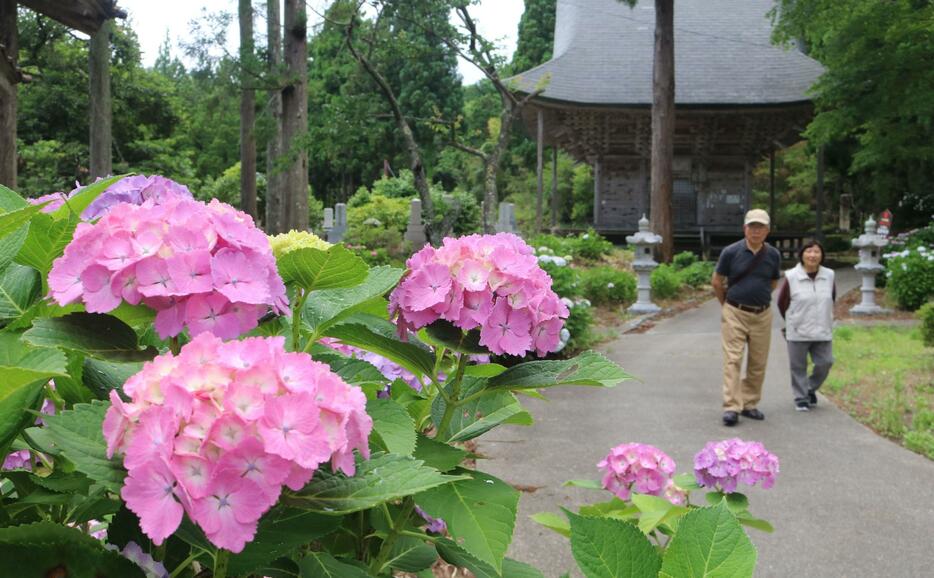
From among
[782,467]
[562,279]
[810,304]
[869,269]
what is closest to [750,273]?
[810,304]

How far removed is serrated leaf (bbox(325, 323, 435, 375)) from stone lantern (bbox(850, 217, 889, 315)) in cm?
1453

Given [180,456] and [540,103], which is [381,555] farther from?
[540,103]

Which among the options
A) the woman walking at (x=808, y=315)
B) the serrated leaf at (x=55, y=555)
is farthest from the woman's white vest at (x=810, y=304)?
the serrated leaf at (x=55, y=555)

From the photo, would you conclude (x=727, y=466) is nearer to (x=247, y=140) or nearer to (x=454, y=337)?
(x=454, y=337)

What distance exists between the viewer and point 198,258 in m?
0.94

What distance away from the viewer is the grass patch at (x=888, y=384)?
6.52m

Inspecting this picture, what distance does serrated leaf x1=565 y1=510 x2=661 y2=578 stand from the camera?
0.95m

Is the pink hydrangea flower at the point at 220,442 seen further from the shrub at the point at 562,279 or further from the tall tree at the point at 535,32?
the tall tree at the point at 535,32

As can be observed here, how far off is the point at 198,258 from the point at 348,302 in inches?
12.2

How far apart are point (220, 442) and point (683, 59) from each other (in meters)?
25.0

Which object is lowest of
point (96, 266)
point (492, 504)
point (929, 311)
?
point (929, 311)

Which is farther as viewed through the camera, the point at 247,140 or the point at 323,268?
the point at 247,140

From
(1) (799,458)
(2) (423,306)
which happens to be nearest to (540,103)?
(1) (799,458)

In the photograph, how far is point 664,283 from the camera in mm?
15211
